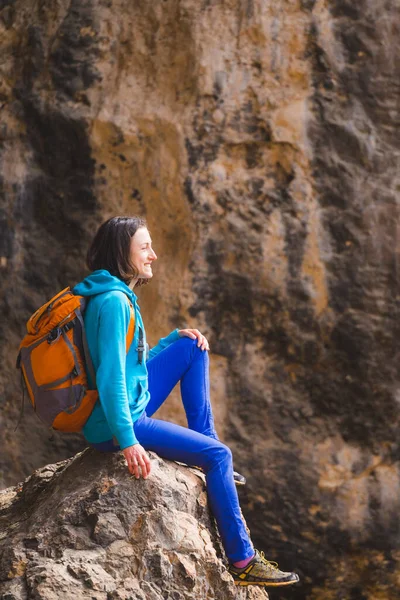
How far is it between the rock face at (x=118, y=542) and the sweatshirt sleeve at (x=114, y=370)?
0.21m

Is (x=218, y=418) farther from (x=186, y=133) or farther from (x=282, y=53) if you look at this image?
(x=282, y=53)

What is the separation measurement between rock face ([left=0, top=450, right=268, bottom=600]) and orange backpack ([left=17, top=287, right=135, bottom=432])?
24cm

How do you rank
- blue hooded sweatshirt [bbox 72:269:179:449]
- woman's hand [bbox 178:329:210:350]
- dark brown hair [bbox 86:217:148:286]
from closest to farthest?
1. blue hooded sweatshirt [bbox 72:269:179:449]
2. dark brown hair [bbox 86:217:148:286]
3. woman's hand [bbox 178:329:210:350]

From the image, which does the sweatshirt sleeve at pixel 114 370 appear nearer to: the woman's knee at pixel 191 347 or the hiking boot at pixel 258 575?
the woman's knee at pixel 191 347

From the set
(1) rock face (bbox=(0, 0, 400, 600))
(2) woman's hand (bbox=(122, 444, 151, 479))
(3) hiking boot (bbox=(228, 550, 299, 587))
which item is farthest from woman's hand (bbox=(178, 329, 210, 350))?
(1) rock face (bbox=(0, 0, 400, 600))

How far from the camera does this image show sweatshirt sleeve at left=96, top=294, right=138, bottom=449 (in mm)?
2570

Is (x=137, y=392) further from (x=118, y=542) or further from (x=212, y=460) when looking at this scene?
(x=118, y=542)

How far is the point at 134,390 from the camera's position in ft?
8.99

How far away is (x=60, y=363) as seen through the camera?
2.64 meters

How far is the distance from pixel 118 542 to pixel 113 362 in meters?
0.55

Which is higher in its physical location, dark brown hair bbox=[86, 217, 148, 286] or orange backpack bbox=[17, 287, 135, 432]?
dark brown hair bbox=[86, 217, 148, 286]

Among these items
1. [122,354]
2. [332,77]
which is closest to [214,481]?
[122,354]

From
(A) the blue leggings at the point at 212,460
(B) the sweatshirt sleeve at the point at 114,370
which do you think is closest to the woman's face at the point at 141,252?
(B) the sweatshirt sleeve at the point at 114,370

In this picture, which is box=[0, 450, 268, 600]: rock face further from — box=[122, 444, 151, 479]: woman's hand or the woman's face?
the woman's face
